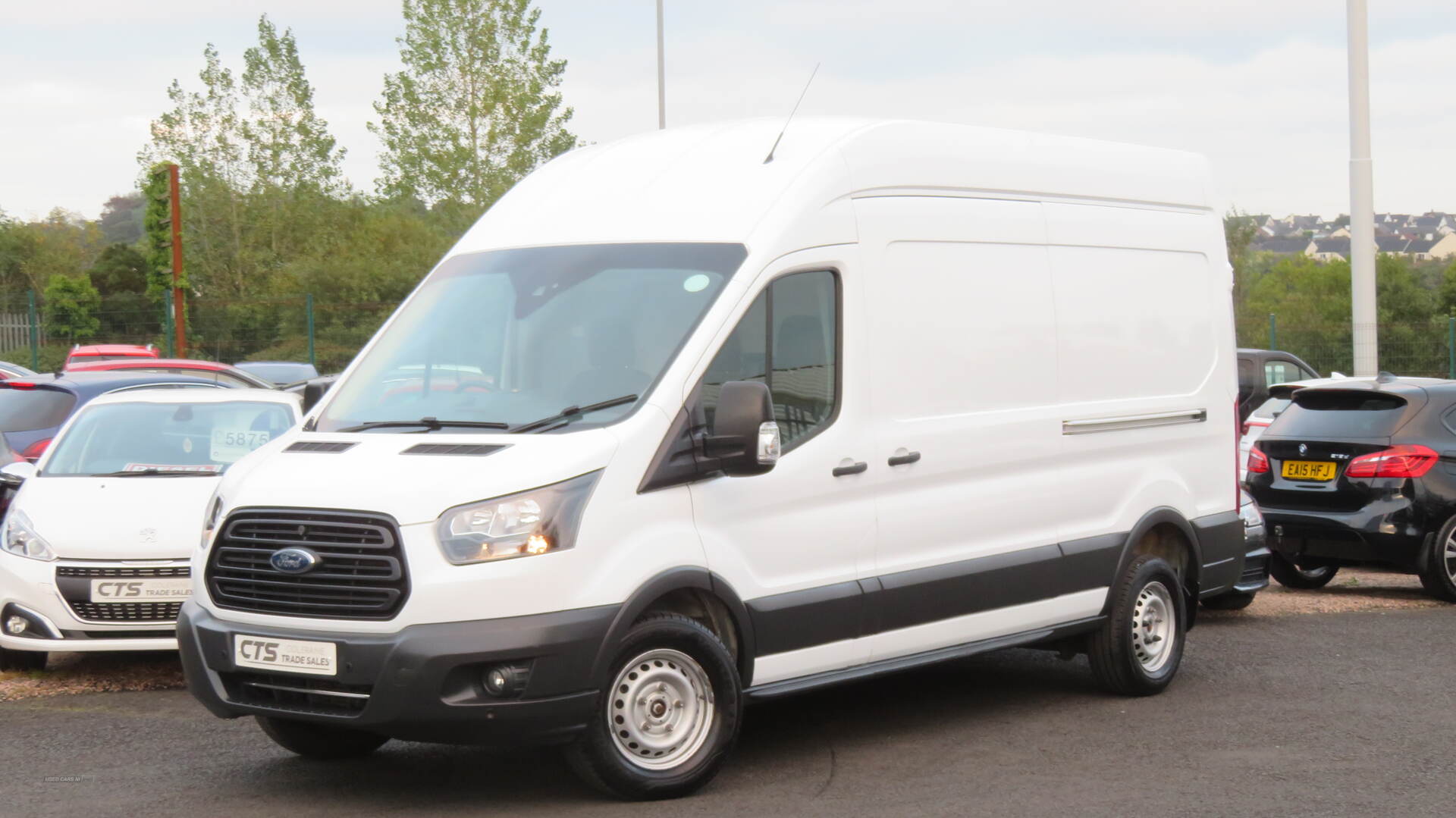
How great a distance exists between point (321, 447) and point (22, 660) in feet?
12.4

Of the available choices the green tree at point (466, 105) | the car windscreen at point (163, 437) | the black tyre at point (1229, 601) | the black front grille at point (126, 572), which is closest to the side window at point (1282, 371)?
the black tyre at point (1229, 601)

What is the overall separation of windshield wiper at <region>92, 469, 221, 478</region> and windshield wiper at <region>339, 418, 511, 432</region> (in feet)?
10.3

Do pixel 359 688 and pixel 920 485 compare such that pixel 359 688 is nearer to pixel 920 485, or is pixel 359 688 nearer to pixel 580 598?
pixel 580 598

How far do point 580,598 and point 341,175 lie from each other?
6028 centimetres

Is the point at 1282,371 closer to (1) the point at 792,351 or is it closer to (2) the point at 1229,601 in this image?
(2) the point at 1229,601

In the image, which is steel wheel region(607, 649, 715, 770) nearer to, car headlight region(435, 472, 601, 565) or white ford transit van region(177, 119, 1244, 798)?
white ford transit van region(177, 119, 1244, 798)

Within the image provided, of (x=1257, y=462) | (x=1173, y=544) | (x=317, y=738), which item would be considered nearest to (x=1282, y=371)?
(x=1257, y=462)

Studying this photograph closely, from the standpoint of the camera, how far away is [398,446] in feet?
19.3

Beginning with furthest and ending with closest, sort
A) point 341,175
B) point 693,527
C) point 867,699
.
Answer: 1. point 341,175
2. point 867,699
3. point 693,527

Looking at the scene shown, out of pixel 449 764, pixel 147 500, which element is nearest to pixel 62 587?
pixel 147 500

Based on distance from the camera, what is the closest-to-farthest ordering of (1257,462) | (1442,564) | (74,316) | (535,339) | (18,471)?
(535,339)
(18,471)
(1442,564)
(1257,462)
(74,316)

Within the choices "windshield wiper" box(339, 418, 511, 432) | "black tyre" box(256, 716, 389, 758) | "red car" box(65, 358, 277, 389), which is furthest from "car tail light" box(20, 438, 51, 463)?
"windshield wiper" box(339, 418, 511, 432)

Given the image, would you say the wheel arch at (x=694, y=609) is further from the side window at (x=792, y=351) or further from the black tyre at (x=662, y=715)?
the side window at (x=792, y=351)

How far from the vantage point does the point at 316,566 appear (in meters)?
5.62
